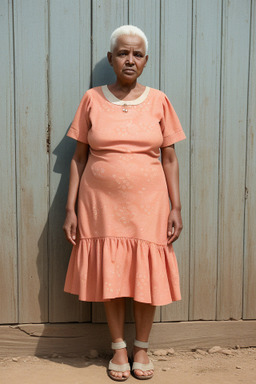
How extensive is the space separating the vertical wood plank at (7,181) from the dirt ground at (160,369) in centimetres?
30

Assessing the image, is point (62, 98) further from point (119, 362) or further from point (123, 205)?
point (119, 362)

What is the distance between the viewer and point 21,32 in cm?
265

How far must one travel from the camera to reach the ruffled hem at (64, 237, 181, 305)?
7.86 feet

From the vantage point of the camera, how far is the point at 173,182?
2609 millimetres

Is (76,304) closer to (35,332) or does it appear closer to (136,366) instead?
(35,332)

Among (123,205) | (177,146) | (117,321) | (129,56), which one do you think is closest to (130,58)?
(129,56)

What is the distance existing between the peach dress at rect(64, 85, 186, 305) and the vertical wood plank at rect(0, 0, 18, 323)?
0.46 meters

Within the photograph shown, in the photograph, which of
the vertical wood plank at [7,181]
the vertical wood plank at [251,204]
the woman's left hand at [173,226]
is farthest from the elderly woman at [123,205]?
the vertical wood plank at [251,204]

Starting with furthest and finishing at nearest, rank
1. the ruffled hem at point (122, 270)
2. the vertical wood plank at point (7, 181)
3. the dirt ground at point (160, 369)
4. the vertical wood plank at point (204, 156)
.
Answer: the vertical wood plank at point (204, 156) < the vertical wood plank at point (7, 181) < the dirt ground at point (160, 369) < the ruffled hem at point (122, 270)

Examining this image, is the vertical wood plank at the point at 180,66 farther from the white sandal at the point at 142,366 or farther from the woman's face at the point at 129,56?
the white sandal at the point at 142,366

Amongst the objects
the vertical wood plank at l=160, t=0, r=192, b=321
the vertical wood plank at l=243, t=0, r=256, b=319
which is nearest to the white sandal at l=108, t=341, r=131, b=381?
the vertical wood plank at l=160, t=0, r=192, b=321

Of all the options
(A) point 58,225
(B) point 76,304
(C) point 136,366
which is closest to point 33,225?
(A) point 58,225

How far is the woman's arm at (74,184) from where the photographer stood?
8.37 feet

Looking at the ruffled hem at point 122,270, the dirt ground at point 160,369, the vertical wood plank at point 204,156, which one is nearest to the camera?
the ruffled hem at point 122,270
